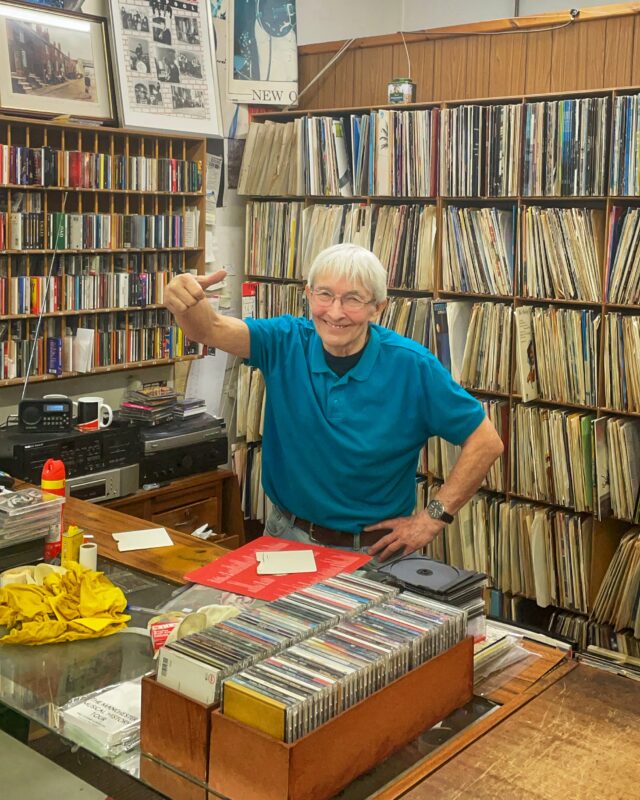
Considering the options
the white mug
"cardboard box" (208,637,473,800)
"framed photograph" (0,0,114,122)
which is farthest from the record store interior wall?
"cardboard box" (208,637,473,800)

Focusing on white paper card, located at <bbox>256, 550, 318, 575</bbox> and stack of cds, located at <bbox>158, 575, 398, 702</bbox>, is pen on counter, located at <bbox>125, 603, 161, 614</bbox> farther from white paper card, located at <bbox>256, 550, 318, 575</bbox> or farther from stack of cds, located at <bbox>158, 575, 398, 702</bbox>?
stack of cds, located at <bbox>158, 575, 398, 702</bbox>

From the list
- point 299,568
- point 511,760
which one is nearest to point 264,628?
point 511,760

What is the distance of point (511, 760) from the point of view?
4.61ft

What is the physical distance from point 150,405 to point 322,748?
288 cm

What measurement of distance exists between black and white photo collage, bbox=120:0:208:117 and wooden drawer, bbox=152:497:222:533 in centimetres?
165

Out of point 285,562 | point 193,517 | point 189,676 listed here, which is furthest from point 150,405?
point 189,676

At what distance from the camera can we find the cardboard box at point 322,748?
1.25m

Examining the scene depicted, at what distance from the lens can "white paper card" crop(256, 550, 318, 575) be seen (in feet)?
6.86

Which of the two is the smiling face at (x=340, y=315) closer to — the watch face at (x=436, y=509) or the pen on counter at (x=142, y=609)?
the watch face at (x=436, y=509)

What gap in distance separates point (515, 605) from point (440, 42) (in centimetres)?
239

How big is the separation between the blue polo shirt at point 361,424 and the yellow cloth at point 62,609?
76 cm

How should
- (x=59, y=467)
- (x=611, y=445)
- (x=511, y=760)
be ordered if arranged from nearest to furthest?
(x=511, y=760), (x=59, y=467), (x=611, y=445)

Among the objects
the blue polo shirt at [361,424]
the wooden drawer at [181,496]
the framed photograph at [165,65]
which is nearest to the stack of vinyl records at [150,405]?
the wooden drawer at [181,496]

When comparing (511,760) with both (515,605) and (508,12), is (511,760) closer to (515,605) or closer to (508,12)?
(515,605)
